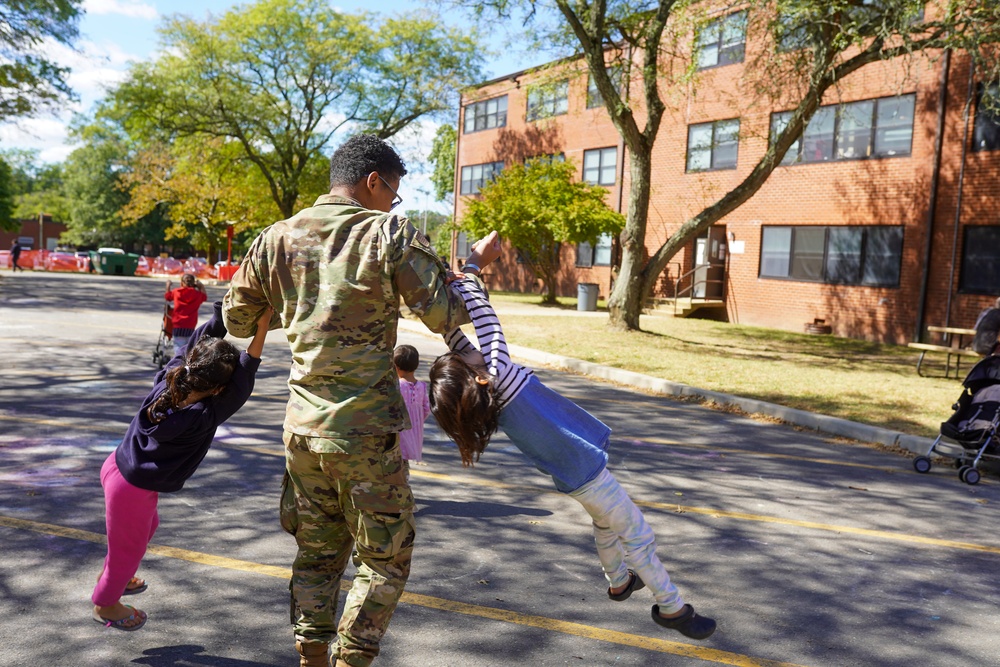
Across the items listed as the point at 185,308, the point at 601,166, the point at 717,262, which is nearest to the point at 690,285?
the point at 717,262

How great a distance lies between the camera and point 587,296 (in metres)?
28.5

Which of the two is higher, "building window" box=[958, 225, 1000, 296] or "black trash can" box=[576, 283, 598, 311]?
"building window" box=[958, 225, 1000, 296]

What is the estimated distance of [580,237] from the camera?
93.8 ft

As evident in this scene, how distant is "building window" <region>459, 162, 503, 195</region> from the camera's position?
39875mm

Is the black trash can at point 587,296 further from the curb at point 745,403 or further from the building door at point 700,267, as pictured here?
the curb at point 745,403

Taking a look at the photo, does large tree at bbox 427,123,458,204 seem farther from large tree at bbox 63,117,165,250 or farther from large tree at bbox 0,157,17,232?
large tree at bbox 0,157,17,232

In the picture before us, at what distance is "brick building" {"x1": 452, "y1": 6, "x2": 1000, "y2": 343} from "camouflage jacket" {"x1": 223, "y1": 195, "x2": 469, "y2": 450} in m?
15.6

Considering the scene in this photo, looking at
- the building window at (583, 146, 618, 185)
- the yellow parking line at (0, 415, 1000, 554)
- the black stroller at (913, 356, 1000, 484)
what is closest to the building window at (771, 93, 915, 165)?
the building window at (583, 146, 618, 185)

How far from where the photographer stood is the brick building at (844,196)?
20750 mm

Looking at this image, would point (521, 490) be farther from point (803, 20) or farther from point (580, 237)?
point (580, 237)

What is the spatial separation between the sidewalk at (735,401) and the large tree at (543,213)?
12267 millimetres

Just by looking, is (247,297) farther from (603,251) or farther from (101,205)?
(101,205)

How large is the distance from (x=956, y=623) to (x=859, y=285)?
20544 millimetres

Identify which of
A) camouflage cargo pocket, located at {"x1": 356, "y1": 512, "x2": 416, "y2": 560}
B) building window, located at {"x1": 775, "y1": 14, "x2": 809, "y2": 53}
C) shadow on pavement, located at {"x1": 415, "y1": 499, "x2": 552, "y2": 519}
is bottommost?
shadow on pavement, located at {"x1": 415, "y1": 499, "x2": 552, "y2": 519}
